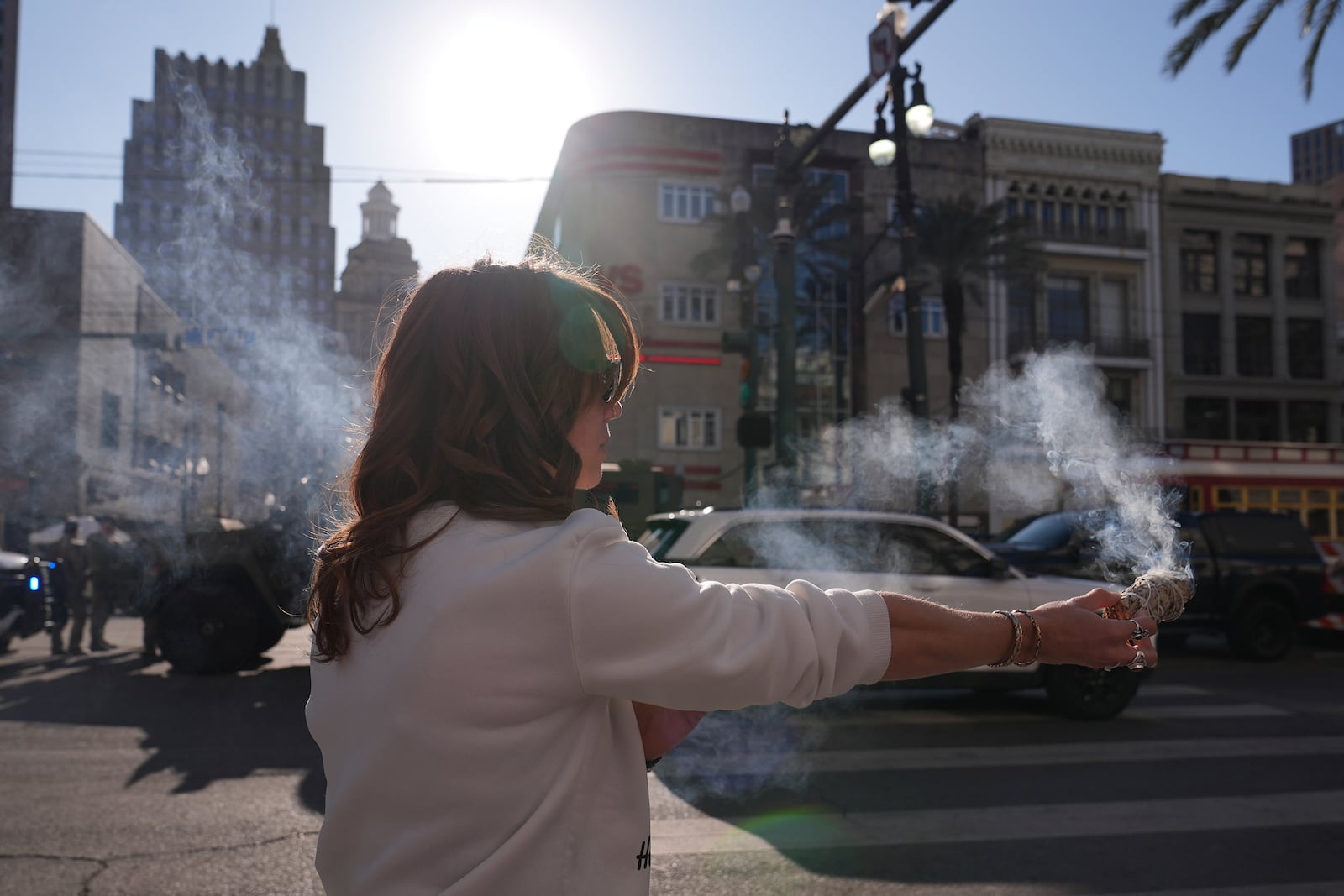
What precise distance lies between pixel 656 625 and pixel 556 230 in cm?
4079

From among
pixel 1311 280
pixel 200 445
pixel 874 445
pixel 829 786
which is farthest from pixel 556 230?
pixel 829 786

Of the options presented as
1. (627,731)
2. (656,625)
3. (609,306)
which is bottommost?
(627,731)

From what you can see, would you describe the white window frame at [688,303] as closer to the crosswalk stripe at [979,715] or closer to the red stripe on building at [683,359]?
the red stripe on building at [683,359]

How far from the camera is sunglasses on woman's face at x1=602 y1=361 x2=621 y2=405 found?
143 cm

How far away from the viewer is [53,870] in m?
4.43

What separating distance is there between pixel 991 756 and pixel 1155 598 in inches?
211

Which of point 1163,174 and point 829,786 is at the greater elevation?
point 1163,174

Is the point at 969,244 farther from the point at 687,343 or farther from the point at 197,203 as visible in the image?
the point at 197,203

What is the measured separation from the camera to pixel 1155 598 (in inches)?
75.2

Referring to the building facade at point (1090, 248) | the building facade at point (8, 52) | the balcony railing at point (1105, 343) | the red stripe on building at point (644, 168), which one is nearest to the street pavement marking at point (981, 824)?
the red stripe on building at point (644, 168)

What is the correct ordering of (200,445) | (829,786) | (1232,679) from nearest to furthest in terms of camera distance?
(829,786), (1232,679), (200,445)

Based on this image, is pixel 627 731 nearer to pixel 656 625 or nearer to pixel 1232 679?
pixel 656 625

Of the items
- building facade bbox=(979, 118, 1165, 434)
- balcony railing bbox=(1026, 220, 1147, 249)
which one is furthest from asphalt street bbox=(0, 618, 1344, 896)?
balcony railing bbox=(1026, 220, 1147, 249)

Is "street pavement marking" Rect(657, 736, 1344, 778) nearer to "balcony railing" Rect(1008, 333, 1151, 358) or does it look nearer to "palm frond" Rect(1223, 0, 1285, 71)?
"palm frond" Rect(1223, 0, 1285, 71)
